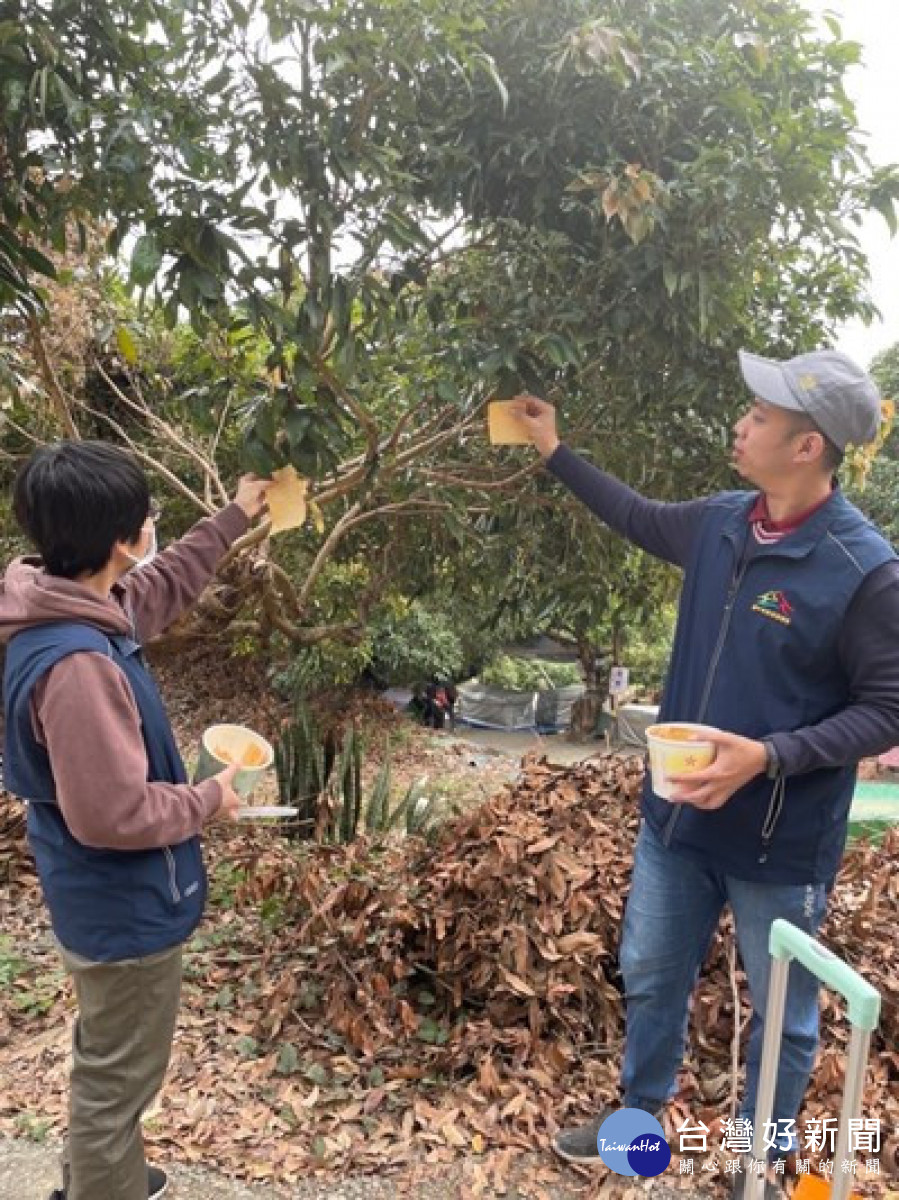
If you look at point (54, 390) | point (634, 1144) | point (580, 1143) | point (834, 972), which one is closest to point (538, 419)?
point (834, 972)

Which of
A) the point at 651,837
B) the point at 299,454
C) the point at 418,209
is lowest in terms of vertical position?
the point at 651,837

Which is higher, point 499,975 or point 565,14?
point 565,14

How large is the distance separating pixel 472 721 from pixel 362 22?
43.7 ft

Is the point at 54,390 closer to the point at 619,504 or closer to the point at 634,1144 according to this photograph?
the point at 619,504

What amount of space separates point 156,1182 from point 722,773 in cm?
166

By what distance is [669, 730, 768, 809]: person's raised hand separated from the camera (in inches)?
67.9

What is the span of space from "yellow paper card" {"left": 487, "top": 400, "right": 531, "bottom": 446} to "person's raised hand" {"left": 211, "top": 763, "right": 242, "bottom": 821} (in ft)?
3.66

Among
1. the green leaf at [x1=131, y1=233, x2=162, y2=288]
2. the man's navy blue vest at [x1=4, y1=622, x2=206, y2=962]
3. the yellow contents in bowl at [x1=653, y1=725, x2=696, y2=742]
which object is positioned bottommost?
the man's navy blue vest at [x1=4, y1=622, x2=206, y2=962]

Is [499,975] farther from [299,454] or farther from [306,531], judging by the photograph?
[306,531]

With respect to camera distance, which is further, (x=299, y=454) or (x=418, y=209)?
(x=418, y=209)

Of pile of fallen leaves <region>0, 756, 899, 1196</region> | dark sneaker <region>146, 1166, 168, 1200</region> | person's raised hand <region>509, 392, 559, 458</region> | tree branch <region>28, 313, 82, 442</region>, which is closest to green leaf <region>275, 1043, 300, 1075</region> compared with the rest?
pile of fallen leaves <region>0, 756, 899, 1196</region>

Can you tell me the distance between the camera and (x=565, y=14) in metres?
2.14

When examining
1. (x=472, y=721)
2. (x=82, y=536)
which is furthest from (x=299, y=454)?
(x=472, y=721)

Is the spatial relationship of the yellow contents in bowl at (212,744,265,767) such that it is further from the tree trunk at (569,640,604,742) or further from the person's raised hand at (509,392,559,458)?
the tree trunk at (569,640,604,742)
